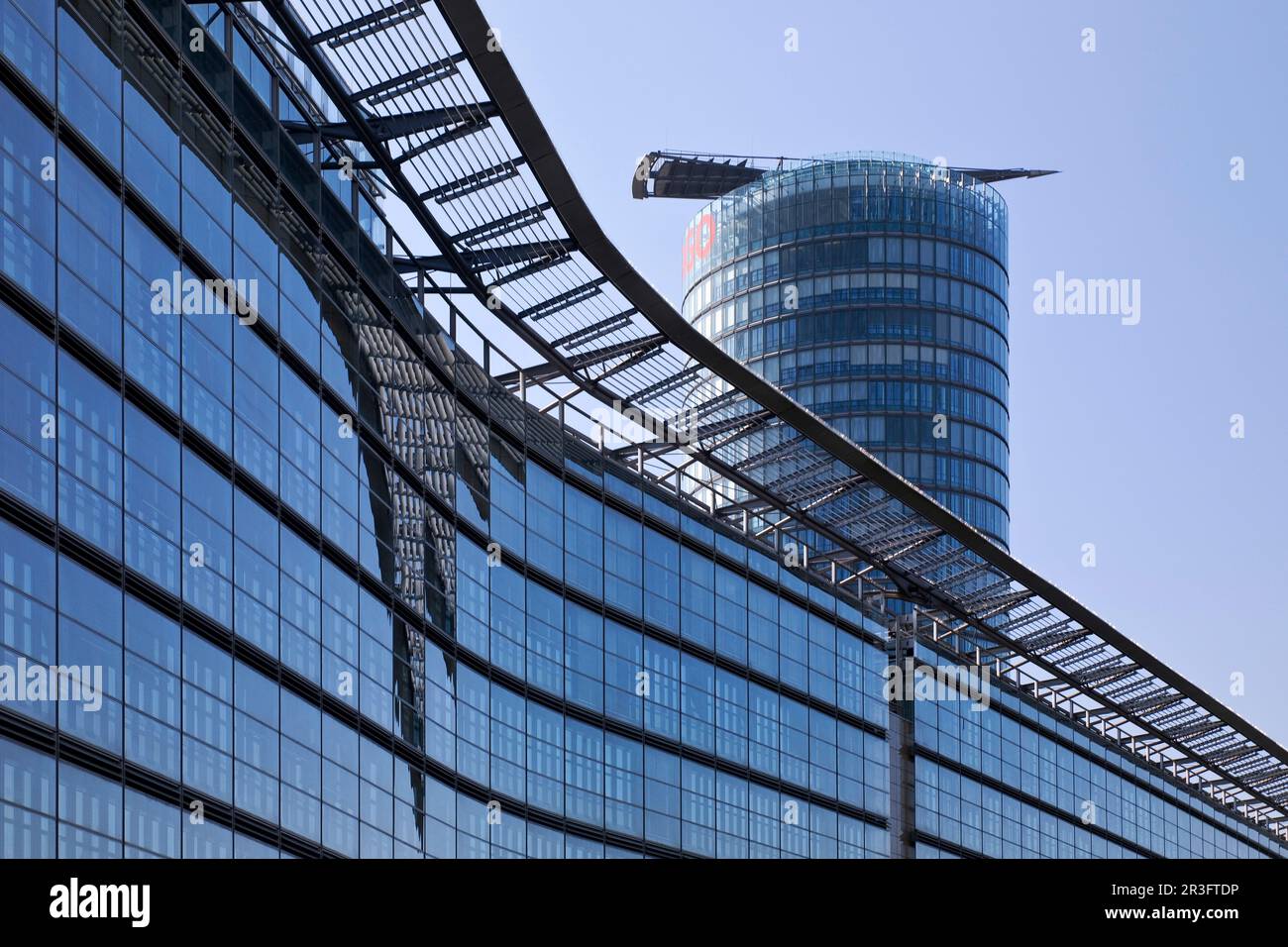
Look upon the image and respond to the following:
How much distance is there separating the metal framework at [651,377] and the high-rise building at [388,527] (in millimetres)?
129

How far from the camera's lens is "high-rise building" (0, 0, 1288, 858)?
2981cm

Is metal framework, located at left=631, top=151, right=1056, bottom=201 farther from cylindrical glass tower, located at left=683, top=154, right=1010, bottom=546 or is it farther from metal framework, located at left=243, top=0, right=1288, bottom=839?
metal framework, located at left=243, top=0, right=1288, bottom=839

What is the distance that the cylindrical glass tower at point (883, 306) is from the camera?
152000 millimetres

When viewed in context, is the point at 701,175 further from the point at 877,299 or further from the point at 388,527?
the point at 388,527

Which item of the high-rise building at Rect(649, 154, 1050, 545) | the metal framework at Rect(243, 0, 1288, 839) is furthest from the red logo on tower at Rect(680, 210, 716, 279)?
the metal framework at Rect(243, 0, 1288, 839)

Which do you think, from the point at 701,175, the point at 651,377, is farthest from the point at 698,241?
the point at 651,377

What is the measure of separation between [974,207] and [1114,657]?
300ft
